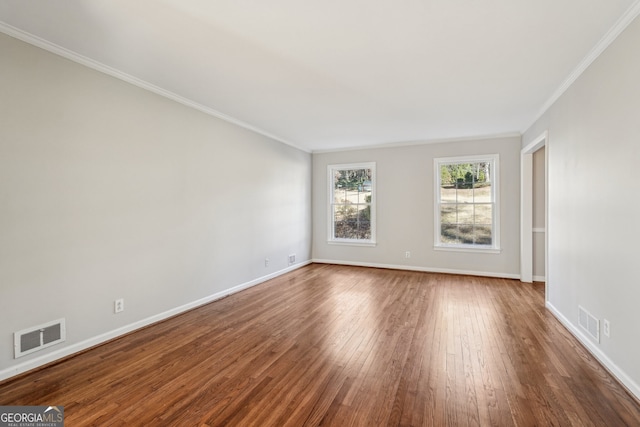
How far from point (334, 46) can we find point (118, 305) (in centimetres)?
320

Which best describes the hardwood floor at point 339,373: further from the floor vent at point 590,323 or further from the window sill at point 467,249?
the window sill at point 467,249

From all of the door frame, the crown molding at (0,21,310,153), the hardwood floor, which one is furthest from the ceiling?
the hardwood floor

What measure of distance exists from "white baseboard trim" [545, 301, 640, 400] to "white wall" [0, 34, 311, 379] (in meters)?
4.15

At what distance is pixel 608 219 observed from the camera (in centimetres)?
A: 230

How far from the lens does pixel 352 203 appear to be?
6570 mm

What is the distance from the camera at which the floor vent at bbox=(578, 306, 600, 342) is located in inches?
97.1

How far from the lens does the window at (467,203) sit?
5.44 m

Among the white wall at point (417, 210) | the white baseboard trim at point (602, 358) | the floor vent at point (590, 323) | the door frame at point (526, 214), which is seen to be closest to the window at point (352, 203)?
the white wall at point (417, 210)

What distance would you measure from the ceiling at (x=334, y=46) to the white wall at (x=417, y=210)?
163 centimetres

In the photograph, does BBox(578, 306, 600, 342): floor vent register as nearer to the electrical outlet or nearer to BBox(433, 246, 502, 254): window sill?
BBox(433, 246, 502, 254): window sill

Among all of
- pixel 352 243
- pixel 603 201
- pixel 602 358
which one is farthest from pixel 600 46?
pixel 352 243

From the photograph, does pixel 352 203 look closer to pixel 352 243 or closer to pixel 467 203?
pixel 352 243

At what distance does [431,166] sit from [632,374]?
4.31m

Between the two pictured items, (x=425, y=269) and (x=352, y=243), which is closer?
(x=425, y=269)
